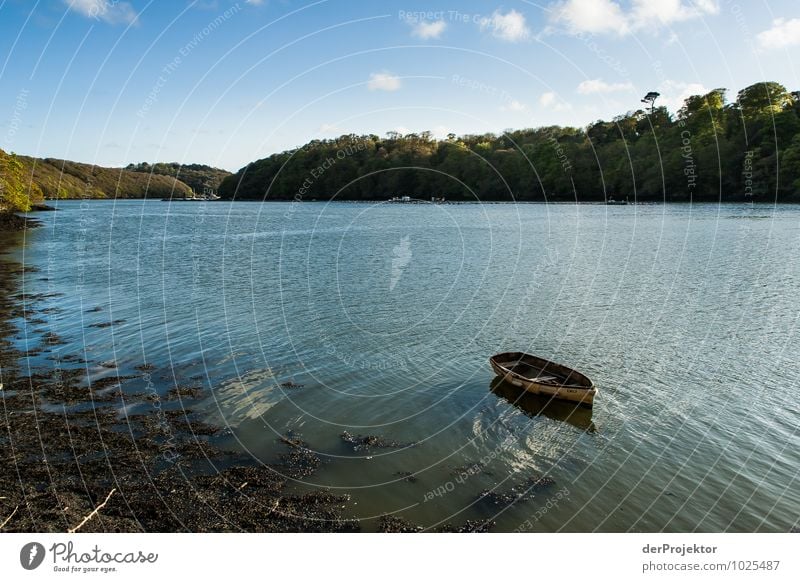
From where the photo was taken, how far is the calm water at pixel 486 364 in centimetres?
1560

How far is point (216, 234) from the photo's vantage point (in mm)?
95125

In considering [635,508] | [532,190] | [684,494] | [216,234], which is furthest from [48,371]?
[532,190]

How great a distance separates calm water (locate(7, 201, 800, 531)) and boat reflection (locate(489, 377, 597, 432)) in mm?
109

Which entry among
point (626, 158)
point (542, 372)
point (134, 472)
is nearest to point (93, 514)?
point (134, 472)

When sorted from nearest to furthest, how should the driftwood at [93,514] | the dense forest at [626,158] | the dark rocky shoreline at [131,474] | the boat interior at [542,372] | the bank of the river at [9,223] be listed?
the driftwood at [93,514] < the dark rocky shoreline at [131,474] < the boat interior at [542,372] < the bank of the river at [9,223] < the dense forest at [626,158]

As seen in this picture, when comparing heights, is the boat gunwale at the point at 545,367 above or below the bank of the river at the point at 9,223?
above

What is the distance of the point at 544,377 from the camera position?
22.7 metres

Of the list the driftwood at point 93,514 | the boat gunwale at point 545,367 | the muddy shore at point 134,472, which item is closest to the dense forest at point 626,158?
the boat gunwale at point 545,367

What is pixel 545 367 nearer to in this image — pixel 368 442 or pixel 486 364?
pixel 486 364

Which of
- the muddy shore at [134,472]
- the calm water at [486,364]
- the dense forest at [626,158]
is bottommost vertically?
the muddy shore at [134,472]

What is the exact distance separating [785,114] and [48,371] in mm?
163401

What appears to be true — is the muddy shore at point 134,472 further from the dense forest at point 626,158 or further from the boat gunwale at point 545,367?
the dense forest at point 626,158

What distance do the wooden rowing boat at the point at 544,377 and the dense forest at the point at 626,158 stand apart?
283ft

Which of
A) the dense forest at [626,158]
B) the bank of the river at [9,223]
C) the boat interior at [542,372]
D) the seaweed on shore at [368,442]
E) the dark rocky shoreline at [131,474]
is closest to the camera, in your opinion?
the dark rocky shoreline at [131,474]
